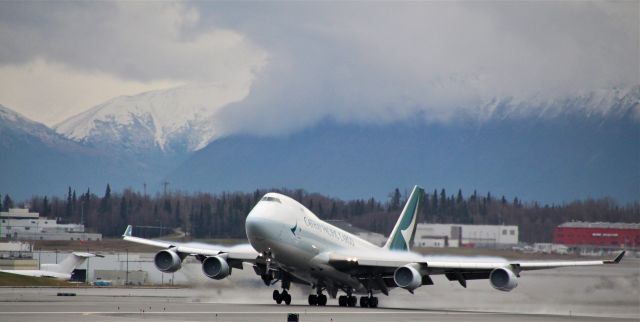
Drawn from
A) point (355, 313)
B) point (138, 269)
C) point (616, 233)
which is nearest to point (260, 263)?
point (355, 313)

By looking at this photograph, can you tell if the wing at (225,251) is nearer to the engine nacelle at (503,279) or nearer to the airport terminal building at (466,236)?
the engine nacelle at (503,279)

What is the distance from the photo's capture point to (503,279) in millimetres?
66188

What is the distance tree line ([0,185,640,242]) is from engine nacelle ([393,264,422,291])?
203 ft

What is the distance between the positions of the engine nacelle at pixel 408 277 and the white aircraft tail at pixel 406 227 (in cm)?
1051

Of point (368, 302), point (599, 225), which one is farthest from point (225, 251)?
point (599, 225)

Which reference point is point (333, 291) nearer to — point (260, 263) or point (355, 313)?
point (260, 263)

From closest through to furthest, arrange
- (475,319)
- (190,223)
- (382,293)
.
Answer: (475,319), (382,293), (190,223)

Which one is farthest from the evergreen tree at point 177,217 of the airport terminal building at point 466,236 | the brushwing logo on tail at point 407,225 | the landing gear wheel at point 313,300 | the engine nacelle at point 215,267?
the landing gear wheel at point 313,300

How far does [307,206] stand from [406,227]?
68275 mm

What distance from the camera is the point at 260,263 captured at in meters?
66.5

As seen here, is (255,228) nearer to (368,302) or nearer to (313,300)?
(313,300)

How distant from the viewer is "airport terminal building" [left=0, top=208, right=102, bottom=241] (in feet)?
524

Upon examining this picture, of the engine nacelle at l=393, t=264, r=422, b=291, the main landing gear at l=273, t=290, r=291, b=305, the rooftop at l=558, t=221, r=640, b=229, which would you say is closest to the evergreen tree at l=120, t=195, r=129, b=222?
the rooftop at l=558, t=221, r=640, b=229

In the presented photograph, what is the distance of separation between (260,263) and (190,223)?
82.0 meters
